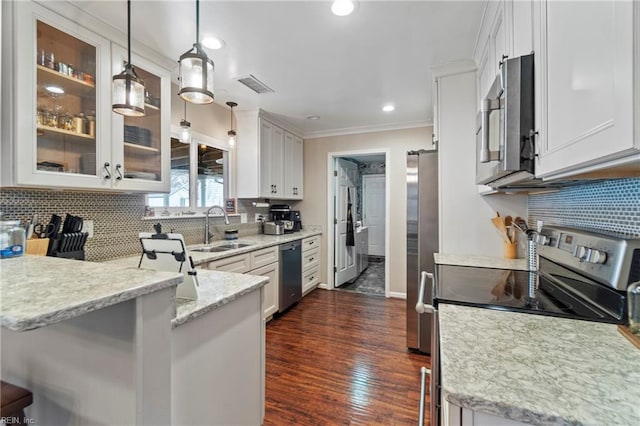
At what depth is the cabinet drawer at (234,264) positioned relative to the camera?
2.32 meters

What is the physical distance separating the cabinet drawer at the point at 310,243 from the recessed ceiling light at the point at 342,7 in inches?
105

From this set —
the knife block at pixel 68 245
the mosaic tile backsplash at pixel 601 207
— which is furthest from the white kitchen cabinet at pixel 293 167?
the mosaic tile backsplash at pixel 601 207

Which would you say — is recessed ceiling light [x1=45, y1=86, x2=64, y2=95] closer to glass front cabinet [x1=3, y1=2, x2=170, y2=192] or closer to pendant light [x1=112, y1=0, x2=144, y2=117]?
glass front cabinet [x1=3, y1=2, x2=170, y2=192]

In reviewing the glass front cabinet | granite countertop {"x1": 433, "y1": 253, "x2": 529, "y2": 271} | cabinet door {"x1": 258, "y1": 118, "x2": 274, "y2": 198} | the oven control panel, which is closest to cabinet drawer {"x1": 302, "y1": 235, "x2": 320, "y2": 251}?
cabinet door {"x1": 258, "y1": 118, "x2": 274, "y2": 198}

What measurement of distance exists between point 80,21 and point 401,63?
2.15 meters

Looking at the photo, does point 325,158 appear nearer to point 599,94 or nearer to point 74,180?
point 74,180

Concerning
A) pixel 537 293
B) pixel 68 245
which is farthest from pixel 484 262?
pixel 68 245

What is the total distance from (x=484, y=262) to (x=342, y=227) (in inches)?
110

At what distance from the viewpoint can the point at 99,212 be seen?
203cm

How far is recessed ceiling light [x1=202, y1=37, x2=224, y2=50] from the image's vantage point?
195cm

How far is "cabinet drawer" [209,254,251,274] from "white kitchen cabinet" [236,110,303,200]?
1.00 meters

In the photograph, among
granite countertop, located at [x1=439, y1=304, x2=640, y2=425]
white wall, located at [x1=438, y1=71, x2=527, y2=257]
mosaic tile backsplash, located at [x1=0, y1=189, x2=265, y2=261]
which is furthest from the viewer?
white wall, located at [x1=438, y1=71, x2=527, y2=257]

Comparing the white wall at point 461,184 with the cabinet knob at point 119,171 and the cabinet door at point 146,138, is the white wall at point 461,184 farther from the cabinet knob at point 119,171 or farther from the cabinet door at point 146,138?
the cabinet knob at point 119,171

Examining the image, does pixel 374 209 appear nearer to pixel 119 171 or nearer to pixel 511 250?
pixel 511 250
